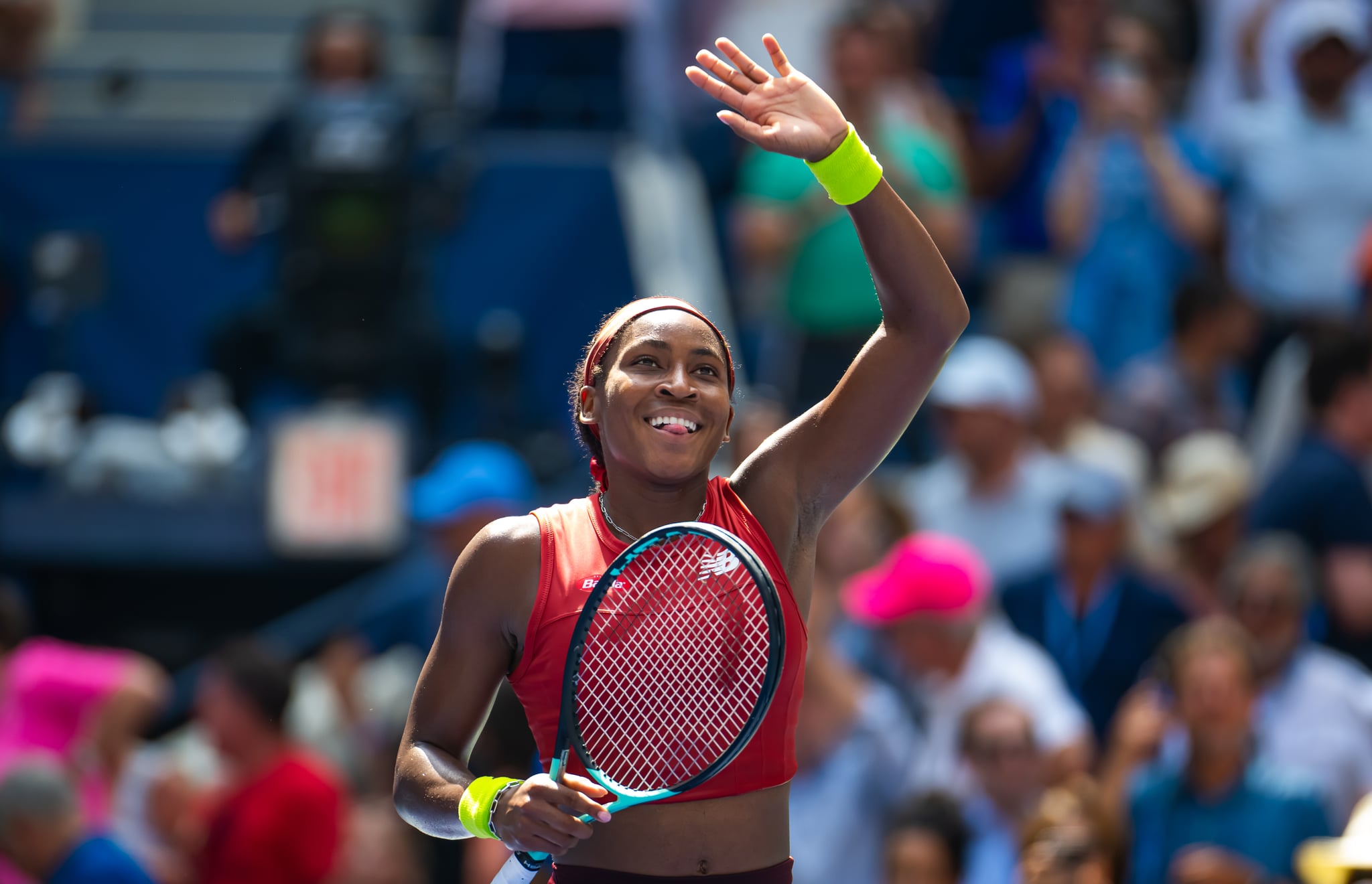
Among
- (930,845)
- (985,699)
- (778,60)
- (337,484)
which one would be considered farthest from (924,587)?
(778,60)

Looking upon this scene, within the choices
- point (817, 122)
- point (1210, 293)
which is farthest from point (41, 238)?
point (817, 122)

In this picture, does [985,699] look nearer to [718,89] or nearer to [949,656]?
[949,656]

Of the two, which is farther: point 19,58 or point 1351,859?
point 19,58

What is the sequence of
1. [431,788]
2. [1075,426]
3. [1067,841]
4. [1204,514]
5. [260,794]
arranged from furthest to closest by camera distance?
[1075,426], [1204,514], [260,794], [1067,841], [431,788]

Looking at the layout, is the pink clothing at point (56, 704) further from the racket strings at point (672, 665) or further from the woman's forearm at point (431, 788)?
the racket strings at point (672, 665)

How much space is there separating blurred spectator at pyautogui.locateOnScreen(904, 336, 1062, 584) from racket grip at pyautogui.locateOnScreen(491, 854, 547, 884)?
384cm

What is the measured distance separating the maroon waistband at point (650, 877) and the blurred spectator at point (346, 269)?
210 inches

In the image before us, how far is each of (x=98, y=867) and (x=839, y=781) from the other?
195 centimetres

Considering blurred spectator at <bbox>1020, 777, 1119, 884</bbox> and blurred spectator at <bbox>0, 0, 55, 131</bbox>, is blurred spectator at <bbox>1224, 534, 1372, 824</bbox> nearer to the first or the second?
blurred spectator at <bbox>1020, 777, 1119, 884</bbox>

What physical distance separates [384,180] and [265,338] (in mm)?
802

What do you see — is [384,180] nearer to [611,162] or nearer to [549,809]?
[611,162]

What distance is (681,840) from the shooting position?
2719 millimetres

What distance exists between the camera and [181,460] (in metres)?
7.54

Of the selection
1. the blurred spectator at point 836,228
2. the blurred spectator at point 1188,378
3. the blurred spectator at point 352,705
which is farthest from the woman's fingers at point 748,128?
the blurred spectator at point 1188,378
